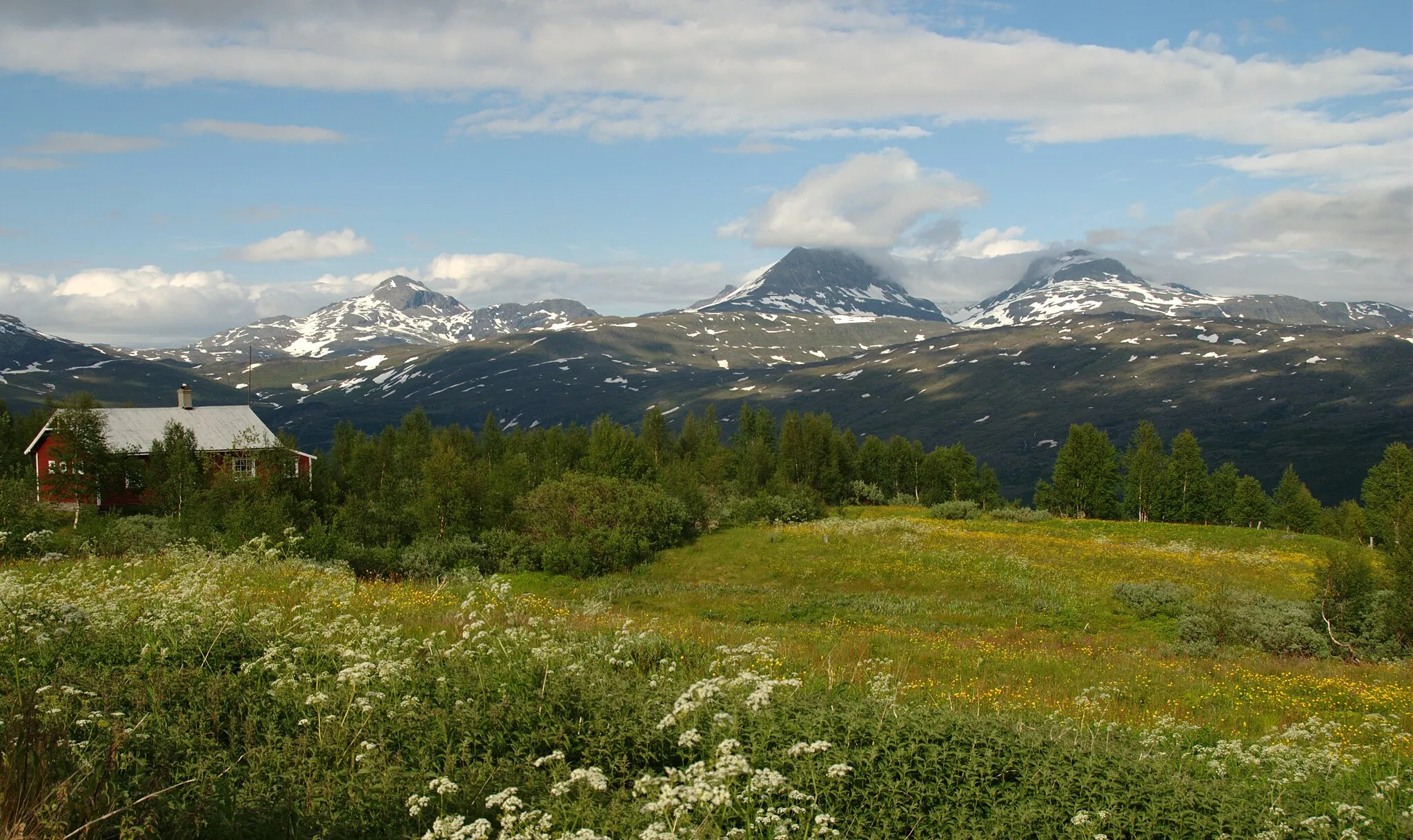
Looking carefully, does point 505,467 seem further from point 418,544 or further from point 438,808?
point 438,808

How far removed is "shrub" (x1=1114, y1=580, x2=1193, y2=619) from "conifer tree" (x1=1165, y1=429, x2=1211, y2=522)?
70542mm

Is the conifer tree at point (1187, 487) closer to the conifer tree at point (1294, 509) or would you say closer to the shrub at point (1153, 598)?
the conifer tree at point (1294, 509)

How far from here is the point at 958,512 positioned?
226ft

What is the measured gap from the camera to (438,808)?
5.89 metres

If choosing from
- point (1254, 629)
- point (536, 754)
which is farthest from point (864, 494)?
point (536, 754)

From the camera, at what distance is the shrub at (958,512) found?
68688mm

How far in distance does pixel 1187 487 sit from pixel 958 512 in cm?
4645

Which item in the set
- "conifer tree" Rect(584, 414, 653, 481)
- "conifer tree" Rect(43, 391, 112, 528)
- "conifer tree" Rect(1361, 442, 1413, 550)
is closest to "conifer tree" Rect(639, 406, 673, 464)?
"conifer tree" Rect(584, 414, 653, 481)

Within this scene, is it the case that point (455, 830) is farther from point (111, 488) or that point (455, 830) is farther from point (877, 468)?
point (877, 468)

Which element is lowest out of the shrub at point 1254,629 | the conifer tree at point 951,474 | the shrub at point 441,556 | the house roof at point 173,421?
the conifer tree at point 951,474

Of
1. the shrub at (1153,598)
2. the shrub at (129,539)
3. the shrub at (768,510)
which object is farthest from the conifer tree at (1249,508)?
the shrub at (129,539)

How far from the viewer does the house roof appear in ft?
210

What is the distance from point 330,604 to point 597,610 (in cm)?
627

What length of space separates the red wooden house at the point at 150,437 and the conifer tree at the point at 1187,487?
9222cm
